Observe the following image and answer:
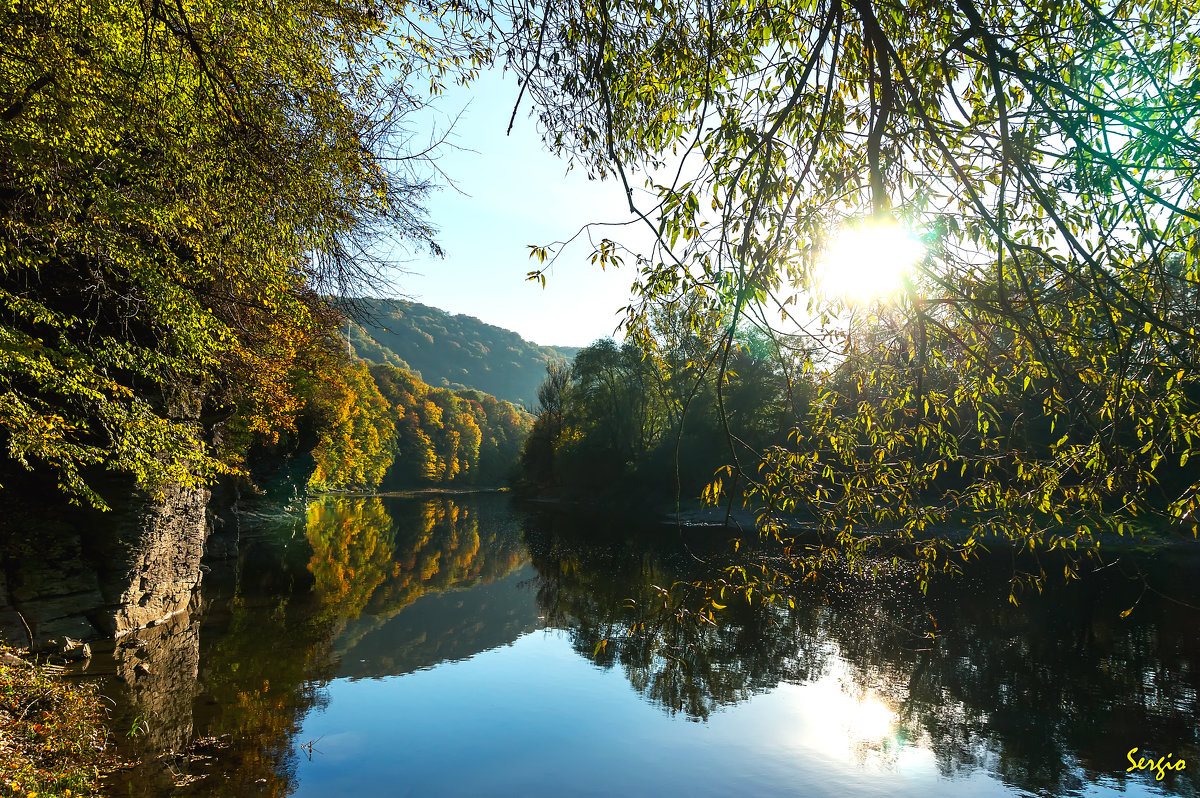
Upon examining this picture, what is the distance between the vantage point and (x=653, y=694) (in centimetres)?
1048

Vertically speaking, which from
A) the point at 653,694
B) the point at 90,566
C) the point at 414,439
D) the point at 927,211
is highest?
the point at 927,211

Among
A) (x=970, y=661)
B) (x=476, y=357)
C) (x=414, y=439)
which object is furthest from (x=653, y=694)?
(x=476, y=357)

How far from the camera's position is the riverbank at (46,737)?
4.95 m

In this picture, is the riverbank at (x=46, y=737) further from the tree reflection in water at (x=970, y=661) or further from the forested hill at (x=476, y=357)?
the forested hill at (x=476, y=357)

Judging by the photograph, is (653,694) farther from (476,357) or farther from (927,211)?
(476,357)

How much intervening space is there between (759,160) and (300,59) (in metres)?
5.70

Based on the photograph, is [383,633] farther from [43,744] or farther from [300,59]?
[300,59]

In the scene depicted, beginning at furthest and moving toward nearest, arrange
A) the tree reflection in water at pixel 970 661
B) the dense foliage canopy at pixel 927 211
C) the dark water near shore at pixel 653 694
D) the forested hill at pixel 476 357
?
the forested hill at pixel 476 357 < the tree reflection in water at pixel 970 661 < the dark water near shore at pixel 653 694 < the dense foliage canopy at pixel 927 211

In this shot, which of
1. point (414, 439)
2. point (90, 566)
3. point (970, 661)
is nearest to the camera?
point (90, 566)

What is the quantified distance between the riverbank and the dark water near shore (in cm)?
53

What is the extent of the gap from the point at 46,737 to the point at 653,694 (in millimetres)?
8003

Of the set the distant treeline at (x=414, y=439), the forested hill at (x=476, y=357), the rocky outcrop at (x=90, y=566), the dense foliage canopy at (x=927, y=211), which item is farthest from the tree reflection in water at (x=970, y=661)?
the forested hill at (x=476, y=357)

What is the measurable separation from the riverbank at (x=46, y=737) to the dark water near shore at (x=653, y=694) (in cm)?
53

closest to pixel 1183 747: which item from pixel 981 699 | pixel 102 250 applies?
pixel 981 699
